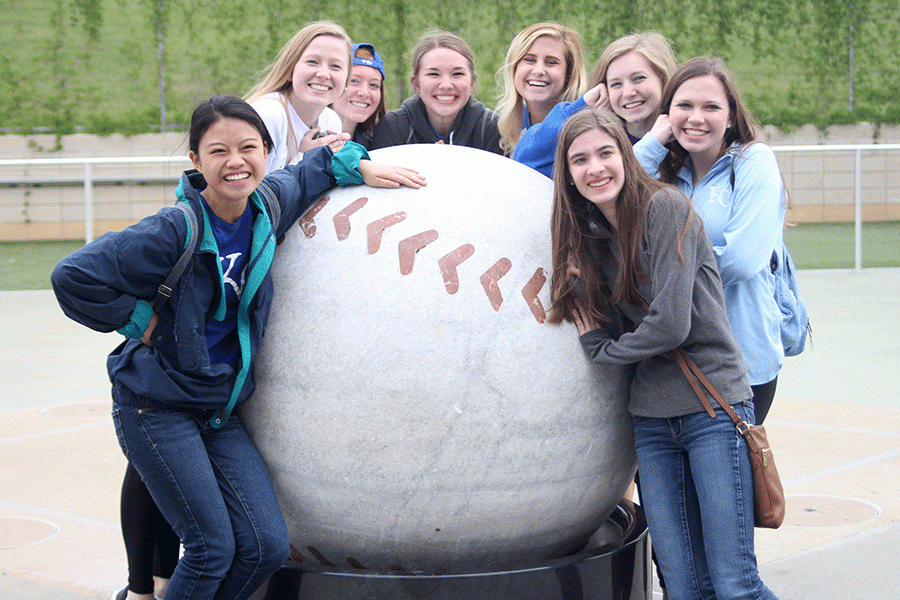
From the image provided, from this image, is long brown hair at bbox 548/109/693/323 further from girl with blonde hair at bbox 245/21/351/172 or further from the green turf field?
the green turf field

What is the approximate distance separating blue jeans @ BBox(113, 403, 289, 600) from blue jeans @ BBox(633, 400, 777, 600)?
1.21 meters

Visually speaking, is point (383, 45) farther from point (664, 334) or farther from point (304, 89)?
point (664, 334)

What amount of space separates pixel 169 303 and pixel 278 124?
4.77ft

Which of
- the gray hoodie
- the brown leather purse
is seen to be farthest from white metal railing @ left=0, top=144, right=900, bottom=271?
the brown leather purse

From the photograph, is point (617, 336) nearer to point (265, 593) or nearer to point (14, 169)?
point (265, 593)

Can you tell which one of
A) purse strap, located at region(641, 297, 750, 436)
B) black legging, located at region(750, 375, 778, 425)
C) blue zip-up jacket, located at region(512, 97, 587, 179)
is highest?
blue zip-up jacket, located at region(512, 97, 587, 179)

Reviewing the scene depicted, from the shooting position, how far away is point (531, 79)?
181 inches

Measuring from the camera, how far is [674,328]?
310cm

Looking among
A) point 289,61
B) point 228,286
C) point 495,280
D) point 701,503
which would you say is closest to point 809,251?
point 289,61

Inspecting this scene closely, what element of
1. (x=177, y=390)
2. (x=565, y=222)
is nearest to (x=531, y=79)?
(x=565, y=222)

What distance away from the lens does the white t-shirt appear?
13.9ft

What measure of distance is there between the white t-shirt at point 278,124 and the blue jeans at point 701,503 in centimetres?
189

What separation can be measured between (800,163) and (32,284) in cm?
1795

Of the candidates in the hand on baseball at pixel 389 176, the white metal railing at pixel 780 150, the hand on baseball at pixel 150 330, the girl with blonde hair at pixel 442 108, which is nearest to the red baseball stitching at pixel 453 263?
the hand on baseball at pixel 389 176
